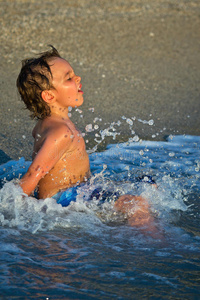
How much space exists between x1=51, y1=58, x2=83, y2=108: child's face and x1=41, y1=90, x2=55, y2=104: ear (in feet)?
0.09

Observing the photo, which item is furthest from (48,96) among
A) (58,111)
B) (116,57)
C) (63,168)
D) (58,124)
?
(116,57)

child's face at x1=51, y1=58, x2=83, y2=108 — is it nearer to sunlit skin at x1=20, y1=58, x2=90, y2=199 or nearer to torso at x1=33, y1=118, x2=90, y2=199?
sunlit skin at x1=20, y1=58, x2=90, y2=199

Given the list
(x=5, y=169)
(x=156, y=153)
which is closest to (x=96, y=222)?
(x=5, y=169)

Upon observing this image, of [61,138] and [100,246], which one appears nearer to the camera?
[100,246]

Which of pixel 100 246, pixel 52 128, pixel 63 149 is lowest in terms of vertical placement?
pixel 100 246

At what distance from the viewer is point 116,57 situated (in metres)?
7.12

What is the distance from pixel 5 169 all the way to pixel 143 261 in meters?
1.84

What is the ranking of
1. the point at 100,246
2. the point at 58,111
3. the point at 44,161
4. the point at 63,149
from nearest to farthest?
the point at 100,246
the point at 44,161
the point at 63,149
the point at 58,111

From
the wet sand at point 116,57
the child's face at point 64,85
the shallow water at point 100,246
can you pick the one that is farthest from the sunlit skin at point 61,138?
the wet sand at point 116,57

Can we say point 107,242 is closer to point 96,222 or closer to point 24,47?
point 96,222

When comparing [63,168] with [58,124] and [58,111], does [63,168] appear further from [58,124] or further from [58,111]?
[58,111]

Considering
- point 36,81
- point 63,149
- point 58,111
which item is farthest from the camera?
point 58,111

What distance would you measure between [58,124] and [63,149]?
187 mm

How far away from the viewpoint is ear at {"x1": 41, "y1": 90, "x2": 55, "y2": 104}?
3.27 meters
